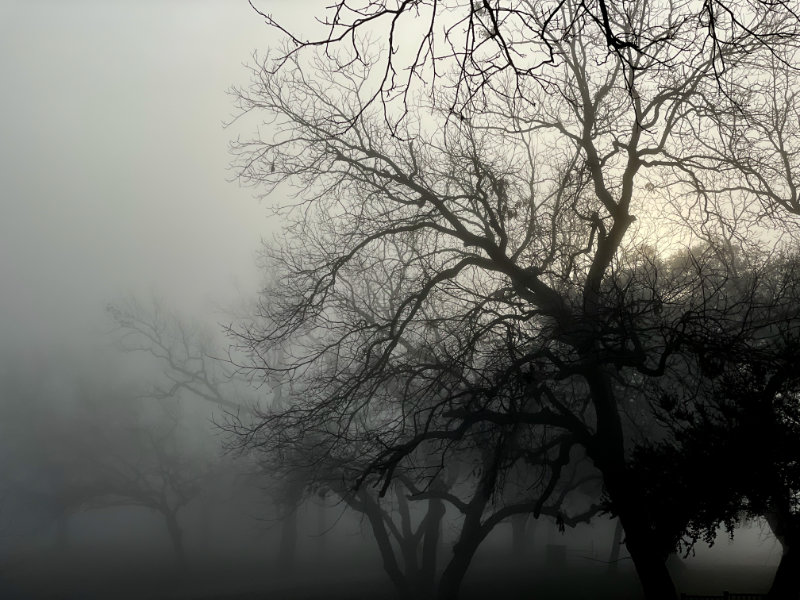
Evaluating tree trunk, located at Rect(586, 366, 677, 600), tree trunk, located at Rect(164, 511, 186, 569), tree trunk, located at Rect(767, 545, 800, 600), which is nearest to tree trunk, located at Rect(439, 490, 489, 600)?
tree trunk, located at Rect(586, 366, 677, 600)

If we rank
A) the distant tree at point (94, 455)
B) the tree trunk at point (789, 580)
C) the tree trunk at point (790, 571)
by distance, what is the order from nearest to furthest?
the tree trunk at point (790, 571) → the tree trunk at point (789, 580) → the distant tree at point (94, 455)

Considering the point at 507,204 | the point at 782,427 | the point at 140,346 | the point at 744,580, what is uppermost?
the point at 140,346

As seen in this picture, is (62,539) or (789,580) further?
(62,539)

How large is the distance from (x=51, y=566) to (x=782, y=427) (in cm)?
4893

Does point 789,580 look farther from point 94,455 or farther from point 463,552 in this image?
point 94,455

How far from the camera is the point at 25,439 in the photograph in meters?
48.1

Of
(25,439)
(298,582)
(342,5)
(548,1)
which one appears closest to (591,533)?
(298,582)

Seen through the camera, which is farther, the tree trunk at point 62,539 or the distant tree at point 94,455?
the tree trunk at point 62,539

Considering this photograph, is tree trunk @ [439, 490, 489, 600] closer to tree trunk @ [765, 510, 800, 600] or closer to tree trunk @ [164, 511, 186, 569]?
tree trunk @ [765, 510, 800, 600]

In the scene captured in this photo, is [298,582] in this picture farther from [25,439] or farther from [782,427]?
[782,427]

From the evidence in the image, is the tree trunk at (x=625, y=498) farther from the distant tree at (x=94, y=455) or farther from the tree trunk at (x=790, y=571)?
the distant tree at (x=94, y=455)

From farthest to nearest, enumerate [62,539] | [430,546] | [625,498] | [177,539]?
[62,539], [177,539], [430,546], [625,498]

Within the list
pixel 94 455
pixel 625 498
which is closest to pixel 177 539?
pixel 94 455

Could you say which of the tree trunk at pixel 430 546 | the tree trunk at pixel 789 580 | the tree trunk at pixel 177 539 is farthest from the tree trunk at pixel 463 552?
the tree trunk at pixel 177 539
